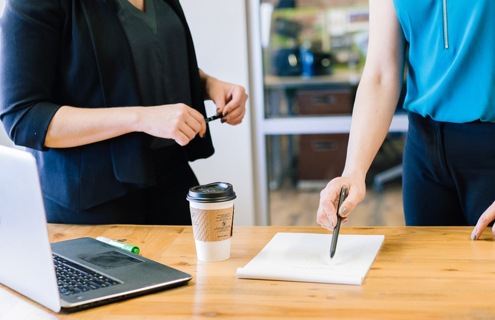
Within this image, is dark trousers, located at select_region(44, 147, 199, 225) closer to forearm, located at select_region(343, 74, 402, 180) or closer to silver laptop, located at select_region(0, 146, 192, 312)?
silver laptop, located at select_region(0, 146, 192, 312)

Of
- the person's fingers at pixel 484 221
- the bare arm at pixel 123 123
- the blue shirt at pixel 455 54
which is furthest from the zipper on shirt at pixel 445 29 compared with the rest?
the bare arm at pixel 123 123

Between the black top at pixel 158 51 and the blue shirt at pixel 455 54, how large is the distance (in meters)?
0.65

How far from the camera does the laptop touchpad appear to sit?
116cm

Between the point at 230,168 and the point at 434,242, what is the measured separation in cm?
195

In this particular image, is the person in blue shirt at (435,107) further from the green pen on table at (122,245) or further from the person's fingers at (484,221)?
the green pen on table at (122,245)

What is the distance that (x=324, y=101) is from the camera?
3309 mm

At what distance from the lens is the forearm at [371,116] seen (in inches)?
55.9

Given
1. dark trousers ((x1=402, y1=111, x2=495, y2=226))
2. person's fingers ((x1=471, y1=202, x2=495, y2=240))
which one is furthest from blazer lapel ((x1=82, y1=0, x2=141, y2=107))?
person's fingers ((x1=471, y1=202, x2=495, y2=240))

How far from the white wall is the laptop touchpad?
1.93m

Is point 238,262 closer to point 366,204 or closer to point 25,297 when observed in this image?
point 25,297

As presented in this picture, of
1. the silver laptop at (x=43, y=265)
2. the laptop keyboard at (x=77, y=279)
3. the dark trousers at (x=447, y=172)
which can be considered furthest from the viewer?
the dark trousers at (x=447, y=172)

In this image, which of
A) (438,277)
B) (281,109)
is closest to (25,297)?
(438,277)

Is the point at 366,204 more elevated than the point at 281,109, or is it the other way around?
the point at 281,109

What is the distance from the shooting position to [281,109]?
3.28 m
